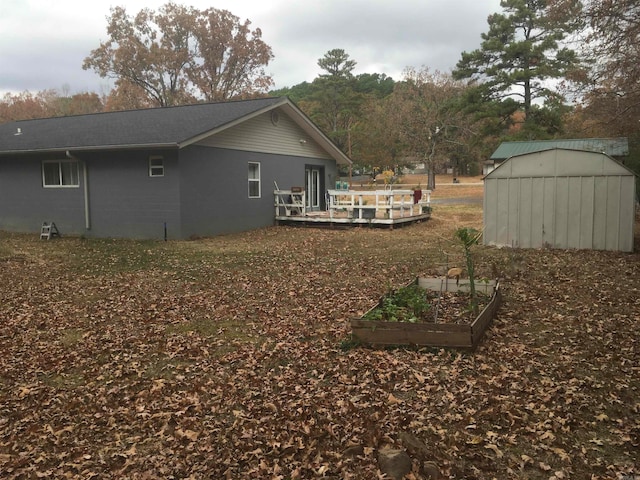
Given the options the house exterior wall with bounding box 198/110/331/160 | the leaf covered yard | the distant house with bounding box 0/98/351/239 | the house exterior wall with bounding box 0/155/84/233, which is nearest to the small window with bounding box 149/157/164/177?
the distant house with bounding box 0/98/351/239

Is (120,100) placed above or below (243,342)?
above

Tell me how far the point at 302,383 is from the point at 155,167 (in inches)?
447

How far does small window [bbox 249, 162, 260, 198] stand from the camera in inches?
675

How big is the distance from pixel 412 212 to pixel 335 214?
278 centimetres

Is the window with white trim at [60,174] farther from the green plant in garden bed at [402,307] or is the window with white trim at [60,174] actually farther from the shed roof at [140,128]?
the green plant in garden bed at [402,307]

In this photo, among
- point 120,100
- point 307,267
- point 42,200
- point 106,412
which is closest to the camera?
point 106,412

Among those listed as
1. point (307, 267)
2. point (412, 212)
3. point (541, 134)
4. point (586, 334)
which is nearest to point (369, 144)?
point (541, 134)

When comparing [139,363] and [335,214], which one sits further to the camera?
[335,214]

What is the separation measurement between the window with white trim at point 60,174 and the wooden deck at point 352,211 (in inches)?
255

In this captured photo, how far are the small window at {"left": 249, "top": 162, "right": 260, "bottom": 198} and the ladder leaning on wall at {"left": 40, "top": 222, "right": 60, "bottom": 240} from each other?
6137 mm

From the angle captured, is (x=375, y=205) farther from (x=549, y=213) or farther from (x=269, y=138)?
(x=549, y=213)

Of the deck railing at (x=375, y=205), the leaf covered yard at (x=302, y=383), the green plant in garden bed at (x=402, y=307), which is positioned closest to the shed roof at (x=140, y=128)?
the deck railing at (x=375, y=205)

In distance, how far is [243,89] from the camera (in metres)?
41.7

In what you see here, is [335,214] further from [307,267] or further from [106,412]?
[106,412]
